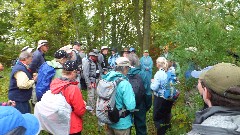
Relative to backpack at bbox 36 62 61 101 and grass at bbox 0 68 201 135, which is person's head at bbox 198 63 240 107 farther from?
backpack at bbox 36 62 61 101

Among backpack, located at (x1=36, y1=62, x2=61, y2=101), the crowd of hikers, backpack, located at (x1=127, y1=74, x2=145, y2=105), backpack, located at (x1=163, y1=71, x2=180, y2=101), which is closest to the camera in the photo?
the crowd of hikers

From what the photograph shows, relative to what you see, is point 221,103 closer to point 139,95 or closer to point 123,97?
point 123,97

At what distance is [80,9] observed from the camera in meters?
17.2

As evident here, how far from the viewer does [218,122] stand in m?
1.81

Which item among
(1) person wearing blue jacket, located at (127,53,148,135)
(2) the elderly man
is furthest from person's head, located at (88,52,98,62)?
(2) the elderly man

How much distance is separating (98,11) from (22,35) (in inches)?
258

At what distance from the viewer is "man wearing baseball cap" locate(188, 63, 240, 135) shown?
69.8 inches

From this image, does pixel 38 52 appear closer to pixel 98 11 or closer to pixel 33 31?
pixel 33 31

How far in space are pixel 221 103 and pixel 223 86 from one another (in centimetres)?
11

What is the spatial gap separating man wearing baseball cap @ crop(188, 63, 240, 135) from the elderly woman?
3.83m

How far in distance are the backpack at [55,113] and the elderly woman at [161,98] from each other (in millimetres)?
2084

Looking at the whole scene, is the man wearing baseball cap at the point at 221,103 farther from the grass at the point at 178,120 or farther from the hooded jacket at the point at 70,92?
the hooded jacket at the point at 70,92

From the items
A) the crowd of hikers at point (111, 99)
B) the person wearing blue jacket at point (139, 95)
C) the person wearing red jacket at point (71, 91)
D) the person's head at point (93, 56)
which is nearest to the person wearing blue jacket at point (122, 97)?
the crowd of hikers at point (111, 99)

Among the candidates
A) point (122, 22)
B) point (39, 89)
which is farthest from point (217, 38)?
point (122, 22)
